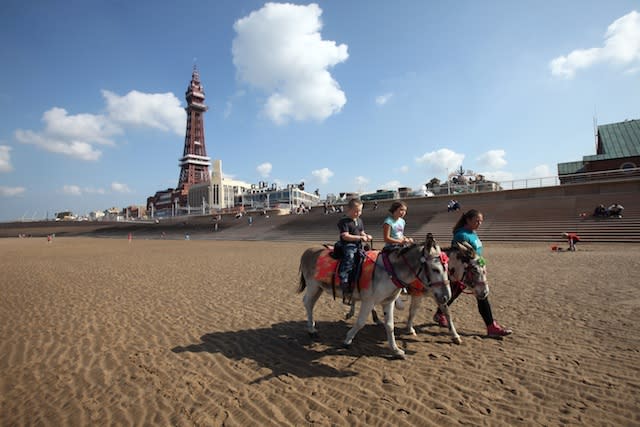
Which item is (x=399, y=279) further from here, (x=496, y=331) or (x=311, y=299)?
(x=496, y=331)

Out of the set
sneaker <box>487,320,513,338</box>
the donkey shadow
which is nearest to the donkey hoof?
the donkey shadow

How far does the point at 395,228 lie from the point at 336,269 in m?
1.15

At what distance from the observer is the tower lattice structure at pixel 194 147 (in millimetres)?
125688

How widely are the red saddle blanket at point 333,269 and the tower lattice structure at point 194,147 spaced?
130593 millimetres

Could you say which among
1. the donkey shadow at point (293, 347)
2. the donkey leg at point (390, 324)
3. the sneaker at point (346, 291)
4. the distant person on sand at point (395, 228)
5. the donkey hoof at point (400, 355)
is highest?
the distant person on sand at point (395, 228)

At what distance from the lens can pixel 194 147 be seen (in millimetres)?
127062

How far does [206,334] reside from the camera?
552cm

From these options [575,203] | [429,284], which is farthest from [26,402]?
[575,203]

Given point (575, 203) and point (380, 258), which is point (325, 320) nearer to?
point (380, 258)

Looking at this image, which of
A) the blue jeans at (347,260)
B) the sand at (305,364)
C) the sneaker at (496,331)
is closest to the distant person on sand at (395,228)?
A: the blue jeans at (347,260)

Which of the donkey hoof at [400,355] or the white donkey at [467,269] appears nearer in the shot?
the donkey hoof at [400,355]

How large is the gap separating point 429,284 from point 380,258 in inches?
31.3

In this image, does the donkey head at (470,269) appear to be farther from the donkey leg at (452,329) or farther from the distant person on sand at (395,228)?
the distant person on sand at (395,228)

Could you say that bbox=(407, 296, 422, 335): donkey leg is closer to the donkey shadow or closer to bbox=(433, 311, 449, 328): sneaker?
the donkey shadow
